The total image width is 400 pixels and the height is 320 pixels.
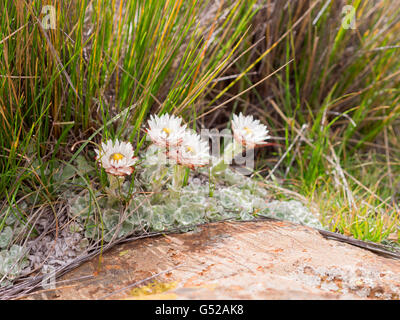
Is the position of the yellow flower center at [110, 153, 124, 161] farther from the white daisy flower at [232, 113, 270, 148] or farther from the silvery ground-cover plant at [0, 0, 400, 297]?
the white daisy flower at [232, 113, 270, 148]

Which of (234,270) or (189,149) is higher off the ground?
(189,149)

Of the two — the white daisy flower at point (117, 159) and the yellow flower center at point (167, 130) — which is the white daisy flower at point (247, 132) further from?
the white daisy flower at point (117, 159)

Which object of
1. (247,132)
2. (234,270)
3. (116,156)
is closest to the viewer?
(234,270)

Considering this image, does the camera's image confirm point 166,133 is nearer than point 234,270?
No

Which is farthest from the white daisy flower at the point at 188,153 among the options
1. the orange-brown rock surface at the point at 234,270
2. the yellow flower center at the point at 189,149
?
the orange-brown rock surface at the point at 234,270

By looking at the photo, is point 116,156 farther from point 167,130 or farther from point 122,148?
point 167,130

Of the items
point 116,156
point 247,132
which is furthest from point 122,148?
point 247,132
